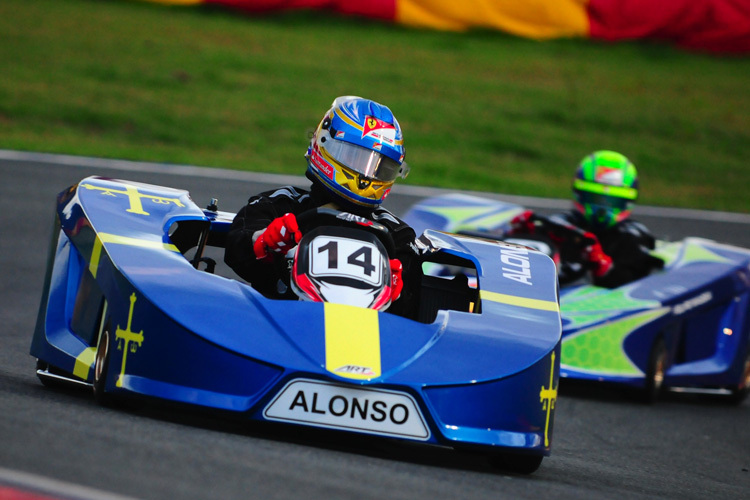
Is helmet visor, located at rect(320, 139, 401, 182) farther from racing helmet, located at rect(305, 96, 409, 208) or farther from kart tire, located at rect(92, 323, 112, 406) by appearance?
kart tire, located at rect(92, 323, 112, 406)

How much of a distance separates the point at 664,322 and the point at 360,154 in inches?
119

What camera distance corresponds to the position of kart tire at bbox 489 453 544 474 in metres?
4.22

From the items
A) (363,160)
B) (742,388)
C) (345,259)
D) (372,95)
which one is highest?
(363,160)

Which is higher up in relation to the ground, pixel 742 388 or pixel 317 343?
pixel 317 343

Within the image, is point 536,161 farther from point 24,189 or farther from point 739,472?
point 739,472

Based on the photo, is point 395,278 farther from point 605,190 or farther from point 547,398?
point 605,190

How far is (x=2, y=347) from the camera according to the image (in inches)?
243

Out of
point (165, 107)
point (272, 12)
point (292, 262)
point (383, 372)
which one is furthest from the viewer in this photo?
point (272, 12)

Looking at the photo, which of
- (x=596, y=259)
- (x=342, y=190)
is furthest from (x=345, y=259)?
(x=596, y=259)

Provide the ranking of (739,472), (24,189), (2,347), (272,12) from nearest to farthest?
(739,472) < (2,347) < (24,189) < (272,12)

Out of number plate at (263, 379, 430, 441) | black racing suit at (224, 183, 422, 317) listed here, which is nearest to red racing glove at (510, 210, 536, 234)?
black racing suit at (224, 183, 422, 317)

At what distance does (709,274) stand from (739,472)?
2.23 metres

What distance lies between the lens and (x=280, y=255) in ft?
16.0

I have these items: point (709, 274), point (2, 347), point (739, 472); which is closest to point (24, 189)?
point (2, 347)
